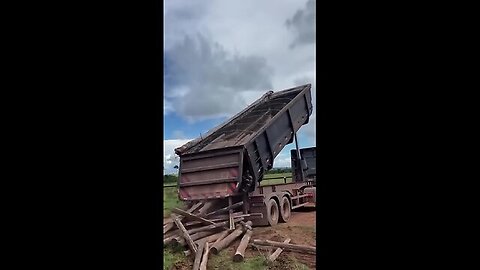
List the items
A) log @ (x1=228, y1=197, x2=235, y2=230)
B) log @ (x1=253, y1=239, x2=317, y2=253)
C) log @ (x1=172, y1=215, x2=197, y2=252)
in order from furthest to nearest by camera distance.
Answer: log @ (x1=228, y1=197, x2=235, y2=230)
log @ (x1=172, y1=215, x2=197, y2=252)
log @ (x1=253, y1=239, x2=317, y2=253)

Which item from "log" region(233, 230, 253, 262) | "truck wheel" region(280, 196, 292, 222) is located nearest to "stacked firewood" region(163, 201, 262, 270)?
"log" region(233, 230, 253, 262)

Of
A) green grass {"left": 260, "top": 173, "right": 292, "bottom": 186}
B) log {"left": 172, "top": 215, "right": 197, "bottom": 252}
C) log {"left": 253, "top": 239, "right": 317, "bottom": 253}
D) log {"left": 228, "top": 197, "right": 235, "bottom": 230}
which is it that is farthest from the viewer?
green grass {"left": 260, "top": 173, "right": 292, "bottom": 186}

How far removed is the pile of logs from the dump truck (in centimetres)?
5

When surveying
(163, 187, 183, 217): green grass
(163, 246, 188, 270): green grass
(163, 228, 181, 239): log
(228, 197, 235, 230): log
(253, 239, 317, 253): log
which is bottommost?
(163, 246, 188, 270): green grass

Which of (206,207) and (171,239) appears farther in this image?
(206,207)

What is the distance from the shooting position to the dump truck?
6.56 ft

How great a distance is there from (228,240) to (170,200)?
1.12ft

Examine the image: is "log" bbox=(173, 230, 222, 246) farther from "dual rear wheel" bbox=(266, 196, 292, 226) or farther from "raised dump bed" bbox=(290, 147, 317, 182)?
"raised dump bed" bbox=(290, 147, 317, 182)

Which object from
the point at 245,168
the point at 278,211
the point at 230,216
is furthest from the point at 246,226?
the point at 245,168

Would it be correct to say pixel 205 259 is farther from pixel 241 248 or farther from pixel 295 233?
pixel 295 233

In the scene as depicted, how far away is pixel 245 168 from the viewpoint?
2.11 meters

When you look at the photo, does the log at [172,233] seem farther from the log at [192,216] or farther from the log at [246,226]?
the log at [246,226]
